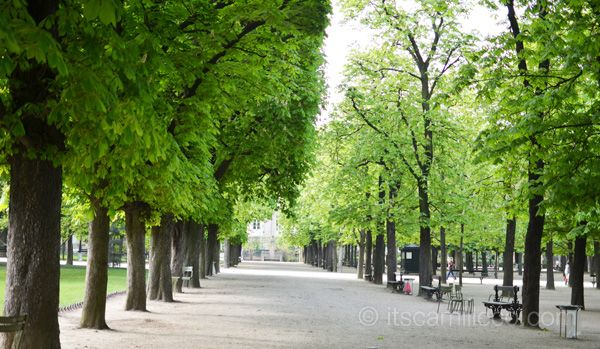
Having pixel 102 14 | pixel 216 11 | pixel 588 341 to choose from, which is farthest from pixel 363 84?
pixel 102 14

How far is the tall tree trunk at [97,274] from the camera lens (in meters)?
15.8

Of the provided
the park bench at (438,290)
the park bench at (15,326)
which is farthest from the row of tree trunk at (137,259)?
the park bench at (438,290)

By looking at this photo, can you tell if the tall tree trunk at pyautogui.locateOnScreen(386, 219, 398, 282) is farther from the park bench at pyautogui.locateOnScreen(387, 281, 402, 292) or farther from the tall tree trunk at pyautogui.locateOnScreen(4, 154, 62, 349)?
the tall tree trunk at pyautogui.locateOnScreen(4, 154, 62, 349)

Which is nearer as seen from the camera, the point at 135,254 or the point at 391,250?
the point at 135,254

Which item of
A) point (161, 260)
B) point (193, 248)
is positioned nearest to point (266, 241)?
point (193, 248)

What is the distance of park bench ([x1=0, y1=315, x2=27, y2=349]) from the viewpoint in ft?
27.8

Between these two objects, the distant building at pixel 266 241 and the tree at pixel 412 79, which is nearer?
the tree at pixel 412 79

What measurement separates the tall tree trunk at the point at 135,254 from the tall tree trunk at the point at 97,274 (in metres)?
2.88

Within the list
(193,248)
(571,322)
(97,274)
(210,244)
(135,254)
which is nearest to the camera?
(97,274)

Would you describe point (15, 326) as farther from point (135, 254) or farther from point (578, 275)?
point (578, 275)

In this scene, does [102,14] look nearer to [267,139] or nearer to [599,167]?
[599,167]

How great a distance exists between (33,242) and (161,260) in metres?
14.7

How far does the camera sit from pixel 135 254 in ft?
65.3

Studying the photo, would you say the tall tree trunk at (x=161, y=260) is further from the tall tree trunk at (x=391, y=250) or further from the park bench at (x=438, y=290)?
the tall tree trunk at (x=391, y=250)
